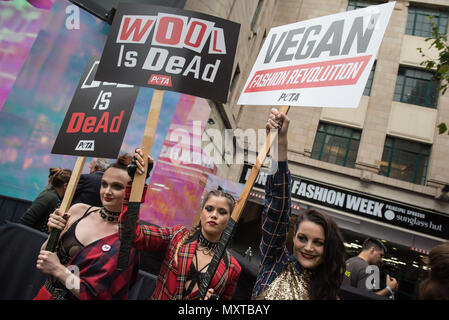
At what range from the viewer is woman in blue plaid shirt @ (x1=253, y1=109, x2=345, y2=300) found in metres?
1.47

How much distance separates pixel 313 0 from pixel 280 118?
14.1m

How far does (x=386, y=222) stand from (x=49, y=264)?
436 inches

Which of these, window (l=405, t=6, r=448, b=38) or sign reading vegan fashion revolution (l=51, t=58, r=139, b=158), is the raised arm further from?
window (l=405, t=6, r=448, b=38)

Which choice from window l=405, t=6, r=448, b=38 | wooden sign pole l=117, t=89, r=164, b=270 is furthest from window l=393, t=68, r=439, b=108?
wooden sign pole l=117, t=89, r=164, b=270

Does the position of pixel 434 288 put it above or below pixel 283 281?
above

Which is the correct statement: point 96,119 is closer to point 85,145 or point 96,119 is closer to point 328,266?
point 85,145

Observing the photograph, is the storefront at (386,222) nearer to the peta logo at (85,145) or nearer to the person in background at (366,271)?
the person in background at (366,271)

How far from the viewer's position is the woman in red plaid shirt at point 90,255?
1.69m

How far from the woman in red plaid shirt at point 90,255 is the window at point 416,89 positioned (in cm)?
1297

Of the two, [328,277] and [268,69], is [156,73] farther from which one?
[328,277]

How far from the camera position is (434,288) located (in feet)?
4.24

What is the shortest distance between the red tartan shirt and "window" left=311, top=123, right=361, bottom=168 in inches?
410

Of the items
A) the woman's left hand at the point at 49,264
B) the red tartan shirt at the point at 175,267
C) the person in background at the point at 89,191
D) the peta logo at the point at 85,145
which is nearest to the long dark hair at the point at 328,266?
the red tartan shirt at the point at 175,267
